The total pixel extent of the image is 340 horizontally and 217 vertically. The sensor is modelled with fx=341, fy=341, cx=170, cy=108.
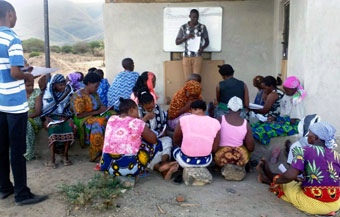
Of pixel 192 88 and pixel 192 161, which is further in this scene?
pixel 192 88

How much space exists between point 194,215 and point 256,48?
236 inches

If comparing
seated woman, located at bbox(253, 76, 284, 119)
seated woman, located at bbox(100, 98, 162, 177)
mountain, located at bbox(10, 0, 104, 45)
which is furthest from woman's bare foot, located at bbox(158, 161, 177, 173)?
mountain, located at bbox(10, 0, 104, 45)

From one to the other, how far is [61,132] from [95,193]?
1473 millimetres

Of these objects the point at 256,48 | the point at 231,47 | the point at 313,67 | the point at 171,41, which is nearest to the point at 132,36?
the point at 171,41

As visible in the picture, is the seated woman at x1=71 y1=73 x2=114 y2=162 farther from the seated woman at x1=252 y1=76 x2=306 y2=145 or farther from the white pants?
the seated woman at x1=252 y1=76 x2=306 y2=145

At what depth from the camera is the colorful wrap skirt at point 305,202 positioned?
3.23 m

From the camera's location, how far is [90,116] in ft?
16.0

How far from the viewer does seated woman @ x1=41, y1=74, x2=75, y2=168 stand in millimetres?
4641

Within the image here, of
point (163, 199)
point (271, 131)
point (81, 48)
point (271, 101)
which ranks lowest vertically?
point (163, 199)

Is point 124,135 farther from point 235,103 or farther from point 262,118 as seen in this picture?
point 262,118

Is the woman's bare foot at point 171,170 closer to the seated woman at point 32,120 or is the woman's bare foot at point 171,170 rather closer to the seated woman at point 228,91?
the seated woman at point 228,91

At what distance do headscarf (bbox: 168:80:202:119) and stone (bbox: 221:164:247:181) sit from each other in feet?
3.68

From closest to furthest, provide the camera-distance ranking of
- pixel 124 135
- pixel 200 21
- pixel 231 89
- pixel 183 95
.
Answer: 1. pixel 124 135
2. pixel 183 95
3. pixel 231 89
4. pixel 200 21

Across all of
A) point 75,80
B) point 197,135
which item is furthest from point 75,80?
point 197,135
